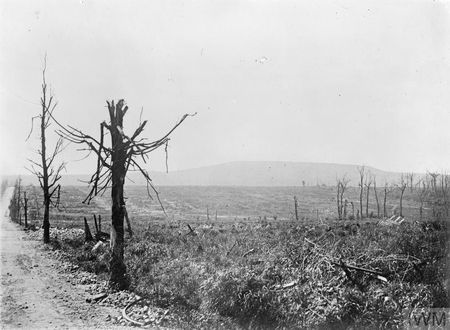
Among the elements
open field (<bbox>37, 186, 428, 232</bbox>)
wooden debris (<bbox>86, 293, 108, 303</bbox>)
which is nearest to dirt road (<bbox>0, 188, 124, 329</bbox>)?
wooden debris (<bbox>86, 293, 108, 303</bbox>)

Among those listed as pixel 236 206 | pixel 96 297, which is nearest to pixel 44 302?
pixel 96 297

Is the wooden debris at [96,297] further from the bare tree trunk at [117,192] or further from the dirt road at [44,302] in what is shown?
the bare tree trunk at [117,192]

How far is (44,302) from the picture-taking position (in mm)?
8102

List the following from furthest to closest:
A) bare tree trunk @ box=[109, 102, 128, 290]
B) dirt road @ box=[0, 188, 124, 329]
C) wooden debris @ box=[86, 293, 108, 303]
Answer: bare tree trunk @ box=[109, 102, 128, 290], wooden debris @ box=[86, 293, 108, 303], dirt road @ box=[0, 188, 124, 329]

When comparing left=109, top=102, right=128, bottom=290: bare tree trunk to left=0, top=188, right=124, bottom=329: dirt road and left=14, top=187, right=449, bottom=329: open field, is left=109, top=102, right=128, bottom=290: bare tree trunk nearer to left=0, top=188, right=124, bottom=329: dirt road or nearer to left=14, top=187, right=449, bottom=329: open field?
left=14, top=187, right=449, bottom=329: open field

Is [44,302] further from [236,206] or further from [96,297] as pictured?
[236,206]

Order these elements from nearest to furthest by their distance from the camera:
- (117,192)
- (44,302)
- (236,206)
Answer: (44,302)
(117,192)
(236,206)

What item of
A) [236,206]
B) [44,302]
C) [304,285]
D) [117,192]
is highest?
[117,192]

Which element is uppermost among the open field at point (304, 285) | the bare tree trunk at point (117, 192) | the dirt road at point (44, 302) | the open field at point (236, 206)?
the bare tree trunk at point (117, 192)

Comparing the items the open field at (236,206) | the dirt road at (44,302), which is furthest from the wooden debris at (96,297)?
the open field at (236,206)

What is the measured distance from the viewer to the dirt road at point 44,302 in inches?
266

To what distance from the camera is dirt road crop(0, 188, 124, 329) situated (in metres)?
6.76

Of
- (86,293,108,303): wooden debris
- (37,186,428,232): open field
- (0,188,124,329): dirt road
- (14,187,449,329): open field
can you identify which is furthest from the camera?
(37,186,428,232): open field

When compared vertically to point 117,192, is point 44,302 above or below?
below
